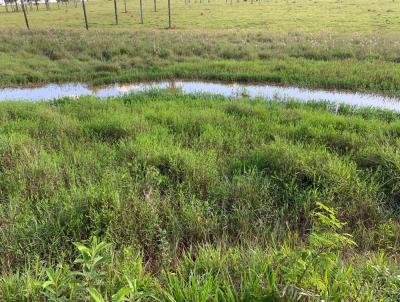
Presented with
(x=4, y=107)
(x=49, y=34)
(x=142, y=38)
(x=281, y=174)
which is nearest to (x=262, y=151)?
(x=281, y=174)

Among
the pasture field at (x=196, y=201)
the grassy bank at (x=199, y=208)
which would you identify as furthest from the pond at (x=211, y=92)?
the grassy bank at (x=199, y=208)

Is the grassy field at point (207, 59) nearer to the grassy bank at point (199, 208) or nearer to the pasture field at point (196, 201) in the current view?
the pasture field at point (196, 201)

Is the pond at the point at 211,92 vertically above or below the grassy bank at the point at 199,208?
below

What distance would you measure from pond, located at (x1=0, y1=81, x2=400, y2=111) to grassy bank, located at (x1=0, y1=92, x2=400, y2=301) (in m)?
4.12

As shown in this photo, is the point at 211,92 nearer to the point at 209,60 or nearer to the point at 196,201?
the point at 209,60

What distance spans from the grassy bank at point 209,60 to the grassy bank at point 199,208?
6.59m

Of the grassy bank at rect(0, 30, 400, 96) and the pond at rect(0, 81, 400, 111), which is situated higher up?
the grassy bank at rect(0, 30, 400, 96)

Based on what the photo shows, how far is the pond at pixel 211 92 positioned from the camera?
11.4 meters

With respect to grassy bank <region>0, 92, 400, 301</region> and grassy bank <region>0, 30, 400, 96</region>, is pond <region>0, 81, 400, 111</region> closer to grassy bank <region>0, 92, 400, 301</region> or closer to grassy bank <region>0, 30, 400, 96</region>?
grassy bank <region>0, 30, 400, 96</region>

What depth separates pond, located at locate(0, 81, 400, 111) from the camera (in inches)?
450

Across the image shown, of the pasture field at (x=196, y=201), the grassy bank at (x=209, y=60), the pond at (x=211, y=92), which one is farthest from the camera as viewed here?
the grassy bank at (x=209, y=60)

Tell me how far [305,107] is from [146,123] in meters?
4.78

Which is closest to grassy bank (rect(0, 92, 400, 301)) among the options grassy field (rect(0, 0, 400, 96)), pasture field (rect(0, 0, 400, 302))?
pasture field (rect(0, 0, 400, 302))

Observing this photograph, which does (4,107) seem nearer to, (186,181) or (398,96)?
(186,181)
